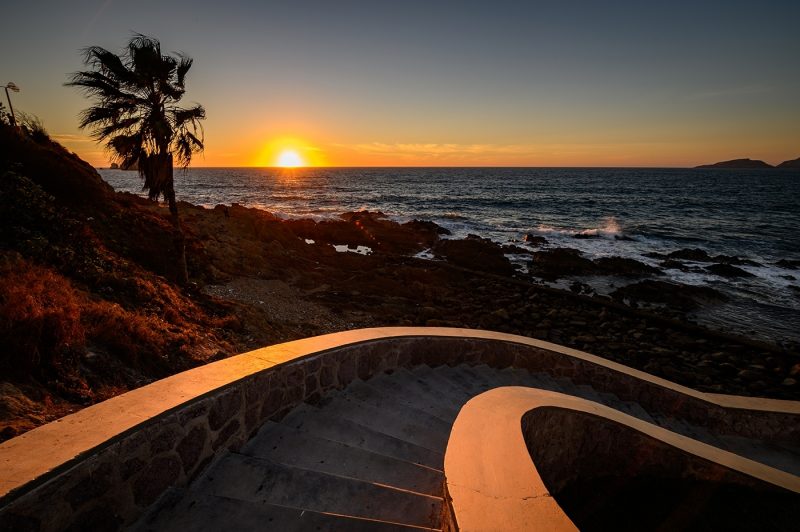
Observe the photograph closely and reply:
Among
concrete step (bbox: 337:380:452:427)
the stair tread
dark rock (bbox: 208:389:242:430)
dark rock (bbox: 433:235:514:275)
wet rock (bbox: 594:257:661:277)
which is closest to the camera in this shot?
dark rock (bbox: 208:389:242:430)

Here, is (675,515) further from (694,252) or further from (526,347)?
(694,252)

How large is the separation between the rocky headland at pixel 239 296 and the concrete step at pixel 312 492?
211cm

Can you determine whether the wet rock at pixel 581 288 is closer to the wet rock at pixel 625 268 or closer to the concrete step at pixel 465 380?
the wet rock at pixel 625 268

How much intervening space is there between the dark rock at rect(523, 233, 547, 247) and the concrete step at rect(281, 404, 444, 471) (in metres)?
29.8

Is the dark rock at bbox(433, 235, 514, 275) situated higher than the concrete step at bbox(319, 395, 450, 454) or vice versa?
the concrete step at bbox(319, 395, 450, 454)

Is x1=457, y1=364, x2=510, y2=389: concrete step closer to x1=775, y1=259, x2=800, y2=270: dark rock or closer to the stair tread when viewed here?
the stair tread

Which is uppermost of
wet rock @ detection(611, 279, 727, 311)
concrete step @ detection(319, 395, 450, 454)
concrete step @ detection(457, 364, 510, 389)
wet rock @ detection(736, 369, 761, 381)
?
concrete step @ detection(319, 395, 450, 454)

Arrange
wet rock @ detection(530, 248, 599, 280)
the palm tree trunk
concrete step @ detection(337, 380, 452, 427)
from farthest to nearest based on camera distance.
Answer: wet rock @ detection(530, 248, 599, 280) → the palm tree trunk → concrete step @ detection(337, 380, 452, 427)

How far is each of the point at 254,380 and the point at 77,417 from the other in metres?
1.37

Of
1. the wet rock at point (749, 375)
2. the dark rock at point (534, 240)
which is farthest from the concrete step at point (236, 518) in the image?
the dark rock at point (534, 240)

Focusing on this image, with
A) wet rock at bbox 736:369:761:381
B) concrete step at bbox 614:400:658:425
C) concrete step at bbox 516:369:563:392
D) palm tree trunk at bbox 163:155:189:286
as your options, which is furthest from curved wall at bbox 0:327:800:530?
palm tree trunk at bbox 163:155:189:286

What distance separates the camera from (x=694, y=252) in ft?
92.3

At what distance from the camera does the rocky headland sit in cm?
508

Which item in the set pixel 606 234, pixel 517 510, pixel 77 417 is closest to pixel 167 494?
pixel 77 417
